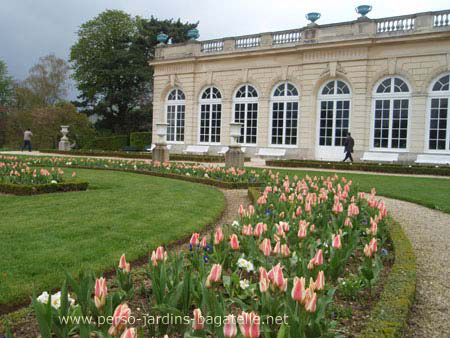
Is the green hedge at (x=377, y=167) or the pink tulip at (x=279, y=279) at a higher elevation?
the green hedge at (x=377, y=167)

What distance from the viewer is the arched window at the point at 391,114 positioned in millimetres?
20188

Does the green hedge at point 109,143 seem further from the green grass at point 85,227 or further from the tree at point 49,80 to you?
the green grass at point 85,227

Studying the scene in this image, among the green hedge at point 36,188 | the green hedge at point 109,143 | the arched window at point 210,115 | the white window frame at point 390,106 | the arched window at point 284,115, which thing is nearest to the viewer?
the green hedge at point 36,188

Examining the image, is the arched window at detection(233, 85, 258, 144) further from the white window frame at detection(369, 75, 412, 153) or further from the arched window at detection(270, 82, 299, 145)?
the white window frame at detection(369, 75, 412, 153)

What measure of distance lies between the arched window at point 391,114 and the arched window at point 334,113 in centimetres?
142

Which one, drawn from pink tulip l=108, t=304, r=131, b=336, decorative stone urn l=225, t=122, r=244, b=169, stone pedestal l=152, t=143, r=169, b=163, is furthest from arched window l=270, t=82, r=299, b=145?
pink tulip l=108, t=304, r=131, b=336

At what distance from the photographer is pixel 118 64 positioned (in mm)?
36344

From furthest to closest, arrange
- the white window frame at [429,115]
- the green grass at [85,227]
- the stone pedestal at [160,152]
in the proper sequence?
1. the white window frame at [429,115]
2. the stone pedestal at [160,152]
3. the green grass at [85,227]

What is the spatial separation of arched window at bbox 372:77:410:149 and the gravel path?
504 inches

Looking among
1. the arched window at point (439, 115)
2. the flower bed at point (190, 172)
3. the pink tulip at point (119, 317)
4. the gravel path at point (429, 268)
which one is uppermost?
the arched window at point (439, 115)

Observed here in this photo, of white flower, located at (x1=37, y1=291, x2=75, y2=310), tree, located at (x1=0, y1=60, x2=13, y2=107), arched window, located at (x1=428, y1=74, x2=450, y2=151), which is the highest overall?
tree, located at (x1=0, y1=60, x2=13, y2=107)

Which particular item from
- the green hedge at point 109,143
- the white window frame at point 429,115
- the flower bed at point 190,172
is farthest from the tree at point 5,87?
the white window frame at point 429,115

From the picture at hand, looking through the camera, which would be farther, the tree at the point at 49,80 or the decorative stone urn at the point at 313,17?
the tree at the point at 49,80

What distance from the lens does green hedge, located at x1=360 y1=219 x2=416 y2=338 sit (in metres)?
2.65
